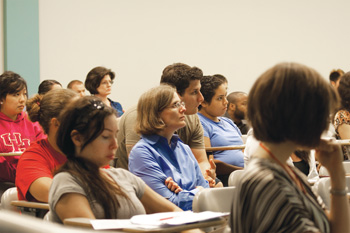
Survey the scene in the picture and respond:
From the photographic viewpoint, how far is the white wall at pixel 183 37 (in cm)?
678

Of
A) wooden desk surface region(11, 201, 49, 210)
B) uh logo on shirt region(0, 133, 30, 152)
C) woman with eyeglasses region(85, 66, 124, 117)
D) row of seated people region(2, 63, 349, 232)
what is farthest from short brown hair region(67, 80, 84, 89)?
wooden desk surface region(11, 201, 49, 210)

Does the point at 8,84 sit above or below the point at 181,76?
below

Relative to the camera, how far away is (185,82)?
380 cm

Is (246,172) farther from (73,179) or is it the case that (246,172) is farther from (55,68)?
(55,68)

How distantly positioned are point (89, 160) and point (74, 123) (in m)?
0.15

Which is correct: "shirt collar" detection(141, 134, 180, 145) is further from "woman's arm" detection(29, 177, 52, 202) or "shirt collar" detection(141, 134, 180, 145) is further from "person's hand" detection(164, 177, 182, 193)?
"woman's arm" detection(29, 177, 52, 202)

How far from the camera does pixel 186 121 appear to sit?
3.69 meters

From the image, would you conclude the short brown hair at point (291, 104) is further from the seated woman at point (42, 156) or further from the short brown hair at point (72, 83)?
the short brown hair at point (72, 83)

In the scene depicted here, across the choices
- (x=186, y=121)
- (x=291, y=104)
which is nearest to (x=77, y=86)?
(x=186, y=121)

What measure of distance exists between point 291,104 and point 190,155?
176 centimetres

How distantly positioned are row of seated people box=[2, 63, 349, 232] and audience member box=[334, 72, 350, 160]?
1593mm

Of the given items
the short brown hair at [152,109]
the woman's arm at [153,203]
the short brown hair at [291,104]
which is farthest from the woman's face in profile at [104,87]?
the short brown hair at [291,104]

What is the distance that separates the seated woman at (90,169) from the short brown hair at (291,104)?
2.47 ft

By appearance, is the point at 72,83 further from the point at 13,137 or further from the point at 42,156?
the point at 42,156
